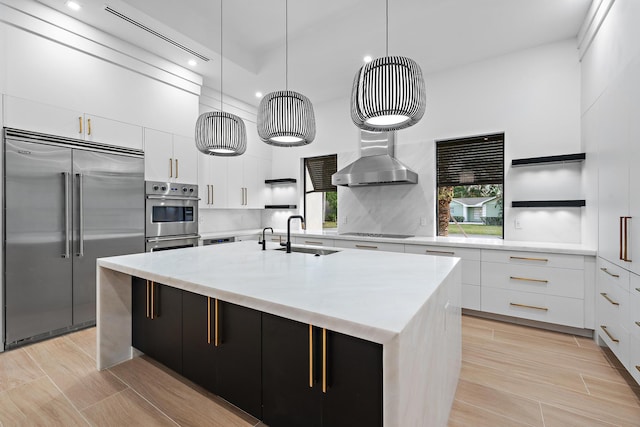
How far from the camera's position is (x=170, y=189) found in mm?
3771

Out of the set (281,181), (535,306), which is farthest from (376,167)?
(535,306)

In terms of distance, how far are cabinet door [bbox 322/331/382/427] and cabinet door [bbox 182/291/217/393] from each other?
816mm

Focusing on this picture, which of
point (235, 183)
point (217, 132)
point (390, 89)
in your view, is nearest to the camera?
point (390, 89)

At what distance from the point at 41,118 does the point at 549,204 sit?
513 centimetres

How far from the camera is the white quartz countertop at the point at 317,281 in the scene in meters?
1.04

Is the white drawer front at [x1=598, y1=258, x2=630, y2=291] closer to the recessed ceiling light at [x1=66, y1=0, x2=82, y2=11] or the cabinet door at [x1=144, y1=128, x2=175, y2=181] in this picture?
the cabinet door at [x1=144, y1=128, x2=175, y2=181]

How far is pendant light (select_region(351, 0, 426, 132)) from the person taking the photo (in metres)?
1.67

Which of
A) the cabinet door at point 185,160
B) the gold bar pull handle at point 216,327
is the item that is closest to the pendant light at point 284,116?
the gold bar pull handle at point 216,327

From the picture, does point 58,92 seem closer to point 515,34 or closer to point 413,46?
point 413,46

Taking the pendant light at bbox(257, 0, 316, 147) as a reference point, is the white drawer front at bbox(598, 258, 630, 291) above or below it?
below

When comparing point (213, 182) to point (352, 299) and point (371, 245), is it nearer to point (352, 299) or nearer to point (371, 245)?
point (371, 245)

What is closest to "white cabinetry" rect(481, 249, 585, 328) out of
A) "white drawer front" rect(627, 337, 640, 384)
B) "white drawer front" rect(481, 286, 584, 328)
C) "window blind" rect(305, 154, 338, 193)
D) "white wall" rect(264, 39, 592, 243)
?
"white drawer front" rect(481, 286, 584, 328)

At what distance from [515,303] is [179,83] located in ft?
15.6

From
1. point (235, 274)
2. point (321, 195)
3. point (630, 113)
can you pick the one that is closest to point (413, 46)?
point (630, 113)
